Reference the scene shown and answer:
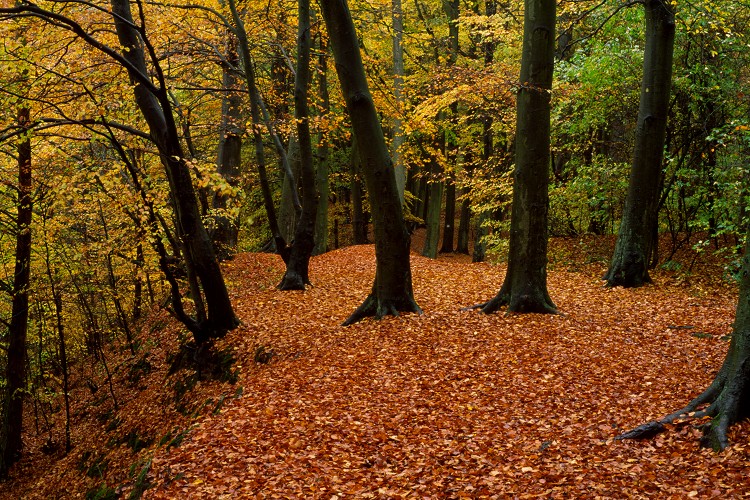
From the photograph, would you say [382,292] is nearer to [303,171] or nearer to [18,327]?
[303,171]

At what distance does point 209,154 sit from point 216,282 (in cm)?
1503

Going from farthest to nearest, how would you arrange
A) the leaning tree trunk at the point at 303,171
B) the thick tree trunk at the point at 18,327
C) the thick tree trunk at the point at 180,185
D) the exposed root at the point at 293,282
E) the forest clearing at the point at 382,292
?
the exposed root at the point at 293,282 < the leaning tree trunk at the point at 303,171 < the thick tree trunk at the point at 18,327 < the thick tree trunk at the point at 180,185 < the forest clearing at the point at 382,292

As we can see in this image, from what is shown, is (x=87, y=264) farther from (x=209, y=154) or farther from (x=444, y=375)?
(x=209, y=154)

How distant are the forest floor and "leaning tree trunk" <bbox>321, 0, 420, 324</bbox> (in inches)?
20.6

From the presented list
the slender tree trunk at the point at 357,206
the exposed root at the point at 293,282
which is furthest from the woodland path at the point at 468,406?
the slender tree trunk at the point at 357,206

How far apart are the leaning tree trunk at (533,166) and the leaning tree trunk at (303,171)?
4.37 metres

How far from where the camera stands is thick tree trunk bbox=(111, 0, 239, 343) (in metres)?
8.30

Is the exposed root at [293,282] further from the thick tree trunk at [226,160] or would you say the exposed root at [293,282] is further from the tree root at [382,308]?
the thick tree trunk at [226,160]

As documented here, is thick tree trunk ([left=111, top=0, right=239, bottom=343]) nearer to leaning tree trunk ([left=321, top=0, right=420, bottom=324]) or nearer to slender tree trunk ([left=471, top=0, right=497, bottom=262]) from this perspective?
leaning tree trunk ([left=321, top=0, right=420, bottom=324])

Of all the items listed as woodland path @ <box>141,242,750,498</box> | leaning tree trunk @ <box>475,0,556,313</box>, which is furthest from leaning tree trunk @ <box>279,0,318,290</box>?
leaning tree trunk @ <box>475,0,556,313</box>

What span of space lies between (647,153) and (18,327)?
41.9ft

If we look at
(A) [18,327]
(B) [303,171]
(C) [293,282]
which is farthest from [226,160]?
(A) [18,327]

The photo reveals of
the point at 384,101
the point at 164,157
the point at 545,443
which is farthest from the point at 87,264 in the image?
the point at 545,443

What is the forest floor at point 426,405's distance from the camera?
15.6ft
